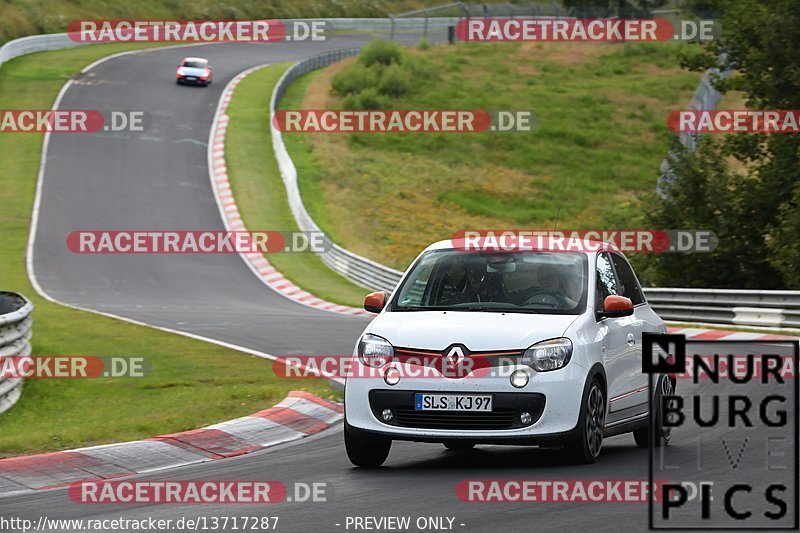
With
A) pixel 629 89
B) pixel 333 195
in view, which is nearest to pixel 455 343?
pixel 333 195

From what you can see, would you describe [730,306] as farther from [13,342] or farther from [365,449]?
[365,449]

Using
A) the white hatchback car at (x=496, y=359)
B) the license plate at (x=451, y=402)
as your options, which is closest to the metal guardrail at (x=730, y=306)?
the white hatchback car at (x=496, y=359)

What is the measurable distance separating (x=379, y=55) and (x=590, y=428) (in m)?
55.3

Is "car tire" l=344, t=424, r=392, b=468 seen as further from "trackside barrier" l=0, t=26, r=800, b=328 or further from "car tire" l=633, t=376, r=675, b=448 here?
"trackside barrier" l=0, t=26, r=800, b=328

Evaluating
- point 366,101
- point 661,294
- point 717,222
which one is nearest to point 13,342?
point 661,294

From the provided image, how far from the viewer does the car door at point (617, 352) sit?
9.66m

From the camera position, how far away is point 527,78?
65.0 meters

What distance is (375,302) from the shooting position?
9.86 m

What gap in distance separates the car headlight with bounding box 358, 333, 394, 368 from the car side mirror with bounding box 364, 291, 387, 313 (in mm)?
529

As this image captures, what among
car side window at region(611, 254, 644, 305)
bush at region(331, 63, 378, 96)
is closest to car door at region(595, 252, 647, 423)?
car side window at region(611, 254, 644, 305)

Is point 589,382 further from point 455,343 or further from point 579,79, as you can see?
point 579,79

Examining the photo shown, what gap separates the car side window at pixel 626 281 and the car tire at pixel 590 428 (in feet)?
4.38

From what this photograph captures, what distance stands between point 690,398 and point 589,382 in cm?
482

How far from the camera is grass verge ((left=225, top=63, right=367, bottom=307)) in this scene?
110ft
